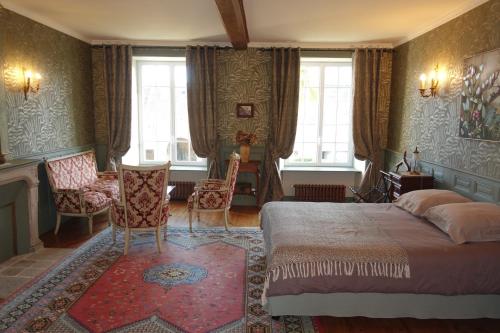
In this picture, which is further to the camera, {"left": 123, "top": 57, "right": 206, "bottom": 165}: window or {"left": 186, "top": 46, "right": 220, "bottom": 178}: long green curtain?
{"left": 123, "top": 57, "right": 206, "bottom": 165}: window

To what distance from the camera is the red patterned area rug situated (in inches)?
102

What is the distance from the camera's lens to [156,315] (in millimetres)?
2703

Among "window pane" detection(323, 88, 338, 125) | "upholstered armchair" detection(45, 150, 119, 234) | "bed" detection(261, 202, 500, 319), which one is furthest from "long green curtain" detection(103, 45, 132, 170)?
"bed" detection(261, 202, 500, 319)

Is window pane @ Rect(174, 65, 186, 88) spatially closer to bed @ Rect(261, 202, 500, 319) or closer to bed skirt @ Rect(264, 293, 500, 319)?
bed @ Rect(261, 202, 500, 319)

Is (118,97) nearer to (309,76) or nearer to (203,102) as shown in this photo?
(203,102)

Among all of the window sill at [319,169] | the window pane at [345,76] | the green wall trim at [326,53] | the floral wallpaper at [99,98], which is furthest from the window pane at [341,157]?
the floral wallpaper at [99,98]

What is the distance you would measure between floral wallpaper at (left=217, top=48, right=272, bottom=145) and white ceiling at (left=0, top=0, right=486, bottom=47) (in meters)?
0.28

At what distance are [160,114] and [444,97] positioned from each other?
4468mm

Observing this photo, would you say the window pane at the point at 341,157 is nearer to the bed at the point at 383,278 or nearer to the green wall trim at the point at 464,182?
the green wall trim at the point at 464,182

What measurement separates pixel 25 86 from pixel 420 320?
4.70 metres

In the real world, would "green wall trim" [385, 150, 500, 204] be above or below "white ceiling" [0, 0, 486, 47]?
below

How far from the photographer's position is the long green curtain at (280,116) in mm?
5727

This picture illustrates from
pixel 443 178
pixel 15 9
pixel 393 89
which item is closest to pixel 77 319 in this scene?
pixel 15 9

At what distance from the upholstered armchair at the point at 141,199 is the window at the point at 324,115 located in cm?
305
